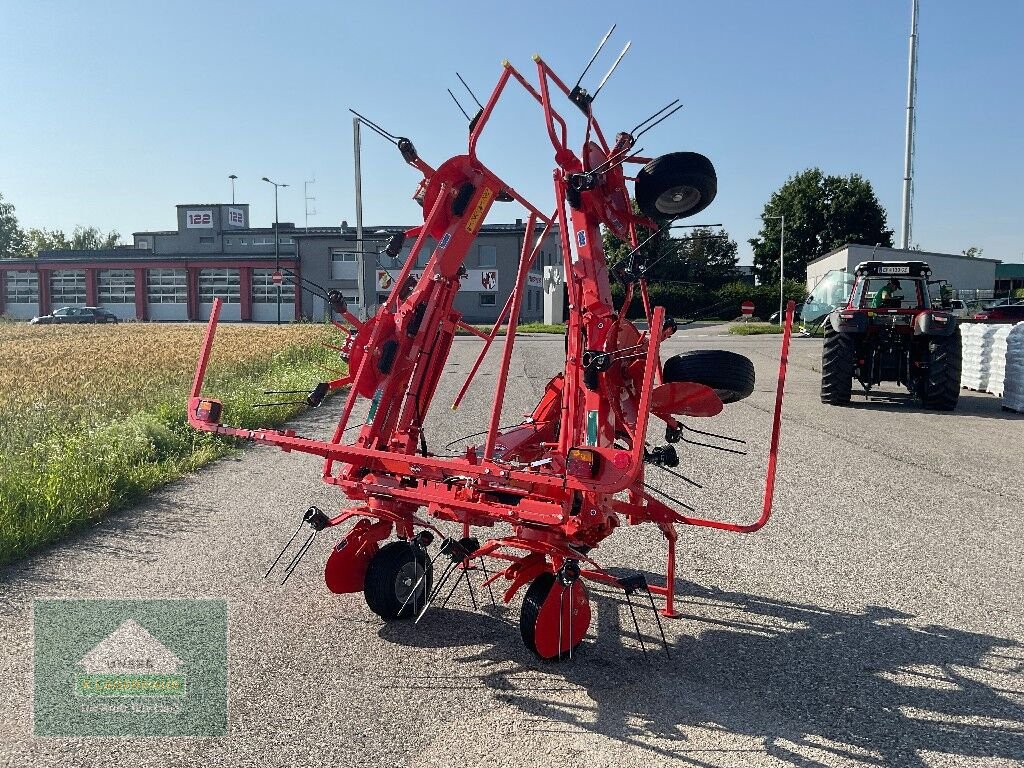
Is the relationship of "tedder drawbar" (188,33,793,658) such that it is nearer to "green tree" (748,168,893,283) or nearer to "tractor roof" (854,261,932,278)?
"tractor roof" (854,261,932,278)

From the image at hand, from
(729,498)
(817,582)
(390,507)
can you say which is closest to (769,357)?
(729,498)

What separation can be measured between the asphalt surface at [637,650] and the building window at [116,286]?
58530mm

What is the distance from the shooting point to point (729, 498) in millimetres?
7852

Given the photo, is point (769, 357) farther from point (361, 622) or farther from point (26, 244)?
point (26, 244)

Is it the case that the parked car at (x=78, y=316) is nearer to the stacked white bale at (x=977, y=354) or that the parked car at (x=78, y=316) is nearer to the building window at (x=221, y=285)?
the building window at (x=221, y=285)

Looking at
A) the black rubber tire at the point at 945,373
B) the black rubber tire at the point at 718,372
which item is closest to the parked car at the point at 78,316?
the black rubber tire at the point at 945,373

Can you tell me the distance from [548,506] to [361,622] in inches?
55.9

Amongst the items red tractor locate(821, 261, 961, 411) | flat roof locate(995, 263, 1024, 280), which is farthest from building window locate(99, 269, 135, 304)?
flat roof locate(995, 263, 1024, 280)

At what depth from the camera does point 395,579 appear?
4.69 metres

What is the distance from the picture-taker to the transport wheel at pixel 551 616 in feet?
13.5

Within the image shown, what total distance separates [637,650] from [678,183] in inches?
101

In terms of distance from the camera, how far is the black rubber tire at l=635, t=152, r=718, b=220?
4852 mm

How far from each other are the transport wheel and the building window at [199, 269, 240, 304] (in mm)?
57177

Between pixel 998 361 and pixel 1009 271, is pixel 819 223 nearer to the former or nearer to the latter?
pixel 1009 271
